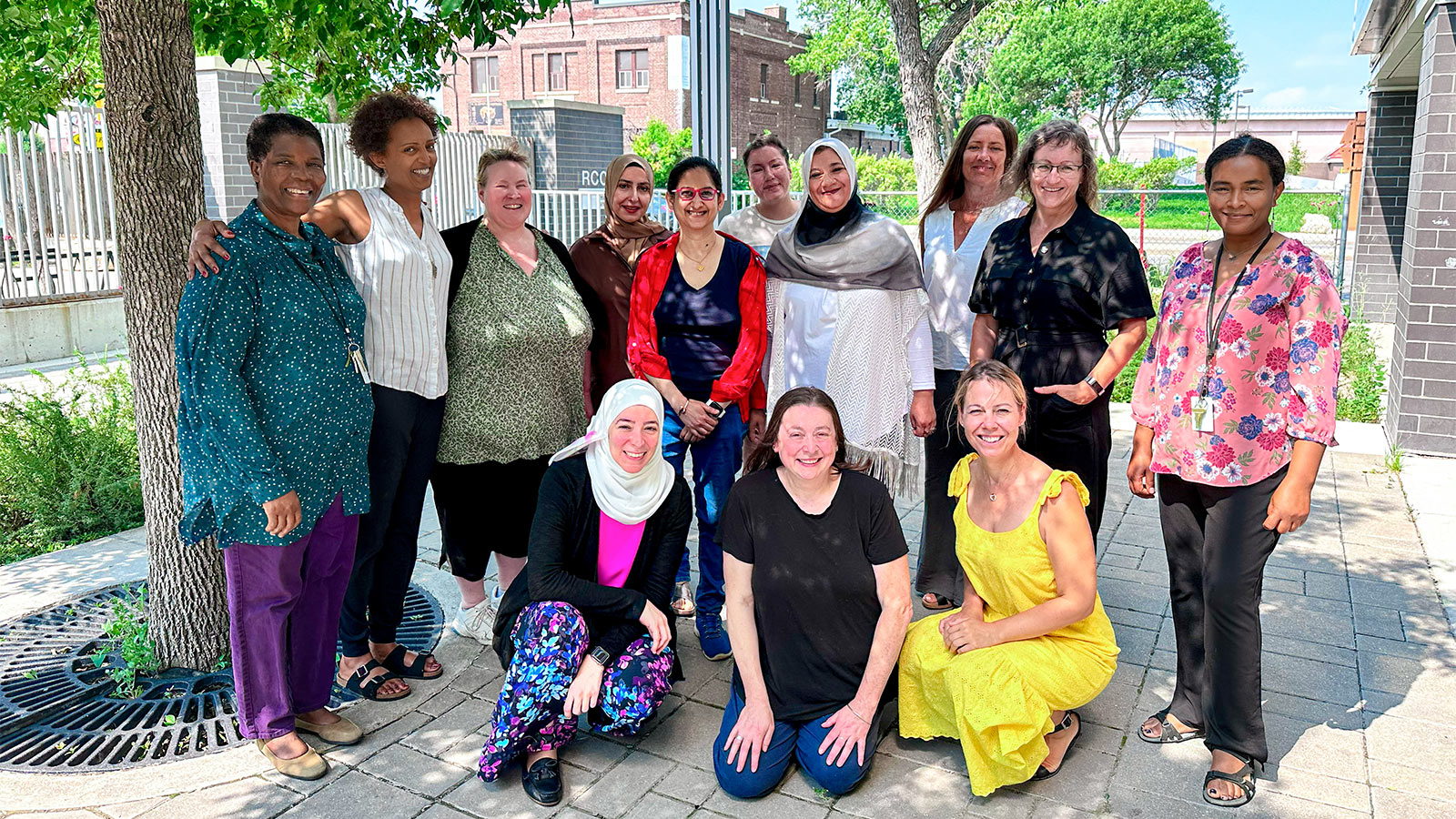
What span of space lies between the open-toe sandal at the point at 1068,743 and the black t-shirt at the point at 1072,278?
136cm

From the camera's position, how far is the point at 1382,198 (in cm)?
1244

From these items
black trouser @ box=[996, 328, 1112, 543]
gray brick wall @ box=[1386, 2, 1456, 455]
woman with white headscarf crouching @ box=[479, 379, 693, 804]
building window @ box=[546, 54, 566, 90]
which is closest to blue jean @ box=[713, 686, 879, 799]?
woman with white headscarf crouching @ box=[479, 379, 693, 804]

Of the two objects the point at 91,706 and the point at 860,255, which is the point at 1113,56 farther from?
the point at 91,706

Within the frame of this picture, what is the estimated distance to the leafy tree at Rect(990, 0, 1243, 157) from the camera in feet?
170

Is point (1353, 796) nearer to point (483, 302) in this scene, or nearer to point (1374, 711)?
point (1374, 711)

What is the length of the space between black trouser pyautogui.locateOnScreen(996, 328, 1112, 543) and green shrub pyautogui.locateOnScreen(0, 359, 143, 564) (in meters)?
4.96

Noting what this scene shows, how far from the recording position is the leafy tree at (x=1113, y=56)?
51.9 metres

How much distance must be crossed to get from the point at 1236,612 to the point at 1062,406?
3.15 feet

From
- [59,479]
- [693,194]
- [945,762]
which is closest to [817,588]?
[945,762]

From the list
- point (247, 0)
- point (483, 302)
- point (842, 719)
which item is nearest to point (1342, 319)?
point (842, 719)

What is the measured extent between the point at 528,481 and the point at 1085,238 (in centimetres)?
232

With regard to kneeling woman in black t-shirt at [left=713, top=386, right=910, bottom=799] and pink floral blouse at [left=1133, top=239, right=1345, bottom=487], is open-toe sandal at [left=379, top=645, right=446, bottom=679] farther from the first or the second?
pink floral blouse at [left=1133, top=239, right=1345, bottom=487]

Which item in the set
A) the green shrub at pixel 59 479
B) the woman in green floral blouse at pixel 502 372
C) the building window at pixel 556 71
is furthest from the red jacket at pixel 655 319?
the building window at pixel 556 71

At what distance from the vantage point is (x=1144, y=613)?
4.72 metres
